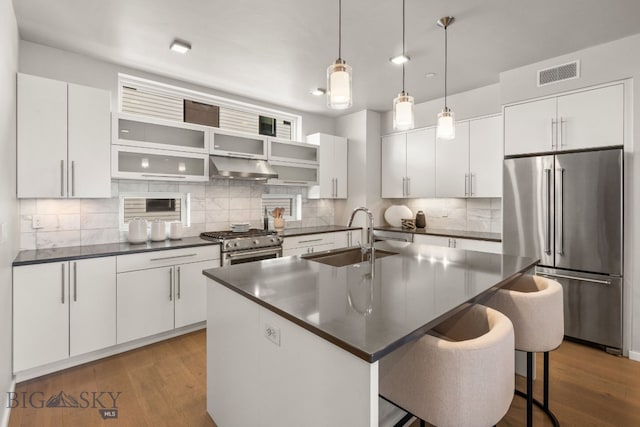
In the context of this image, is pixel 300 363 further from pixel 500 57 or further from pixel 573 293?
pixel 500 57

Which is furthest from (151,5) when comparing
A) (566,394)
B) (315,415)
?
(566,394)

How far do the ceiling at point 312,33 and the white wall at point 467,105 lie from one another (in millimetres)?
280

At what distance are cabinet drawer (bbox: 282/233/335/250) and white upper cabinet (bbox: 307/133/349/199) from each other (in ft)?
2.15

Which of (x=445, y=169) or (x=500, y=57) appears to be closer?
(x=500, y=57)

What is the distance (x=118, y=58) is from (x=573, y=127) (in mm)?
4372

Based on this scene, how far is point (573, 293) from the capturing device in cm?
295

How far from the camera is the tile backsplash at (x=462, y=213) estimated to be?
412 centimetres

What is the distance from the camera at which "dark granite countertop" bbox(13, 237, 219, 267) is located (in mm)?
2405

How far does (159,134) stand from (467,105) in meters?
3.67

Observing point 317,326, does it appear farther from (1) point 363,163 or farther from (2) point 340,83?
(1) point 363,163

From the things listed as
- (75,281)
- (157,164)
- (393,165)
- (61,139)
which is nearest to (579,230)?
(393,165)

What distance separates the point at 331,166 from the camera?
4840mm

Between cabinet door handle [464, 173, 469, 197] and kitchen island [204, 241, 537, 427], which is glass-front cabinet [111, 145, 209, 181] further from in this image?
cabinet door handle [464, 173, 469, 197]

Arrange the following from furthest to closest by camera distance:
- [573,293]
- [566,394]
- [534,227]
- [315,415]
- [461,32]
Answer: [534,227], [573,293], [461,32], [566,394], [315,415]
